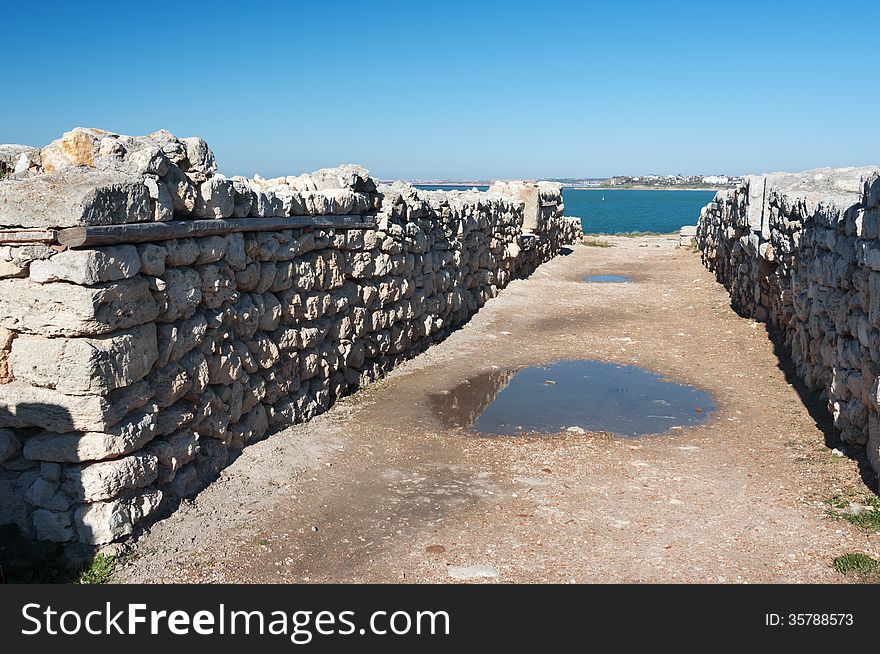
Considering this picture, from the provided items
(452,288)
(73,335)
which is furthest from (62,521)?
(452,288)

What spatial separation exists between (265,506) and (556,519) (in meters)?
2.26

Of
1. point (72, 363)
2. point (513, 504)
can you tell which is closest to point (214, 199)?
point (72, 363)

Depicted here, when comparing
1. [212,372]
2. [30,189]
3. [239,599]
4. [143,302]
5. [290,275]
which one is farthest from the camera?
[290,275]

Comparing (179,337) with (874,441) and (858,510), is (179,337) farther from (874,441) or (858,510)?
(874,441)

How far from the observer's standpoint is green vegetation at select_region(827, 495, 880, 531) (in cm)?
529

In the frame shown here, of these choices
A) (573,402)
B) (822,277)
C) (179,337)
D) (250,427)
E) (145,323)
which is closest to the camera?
(145,323)

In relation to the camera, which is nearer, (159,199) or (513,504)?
(159,199)

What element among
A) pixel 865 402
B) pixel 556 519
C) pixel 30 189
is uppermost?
pixel 30 189

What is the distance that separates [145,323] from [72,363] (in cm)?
64

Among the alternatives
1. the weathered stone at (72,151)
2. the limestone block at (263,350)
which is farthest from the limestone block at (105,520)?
the weathered stone at (72,151)

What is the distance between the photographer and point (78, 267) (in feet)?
15.4

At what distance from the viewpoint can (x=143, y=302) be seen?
205 inches

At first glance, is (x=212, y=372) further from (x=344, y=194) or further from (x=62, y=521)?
(x=344, y=194)

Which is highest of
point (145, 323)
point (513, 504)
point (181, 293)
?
point (181, 293)
